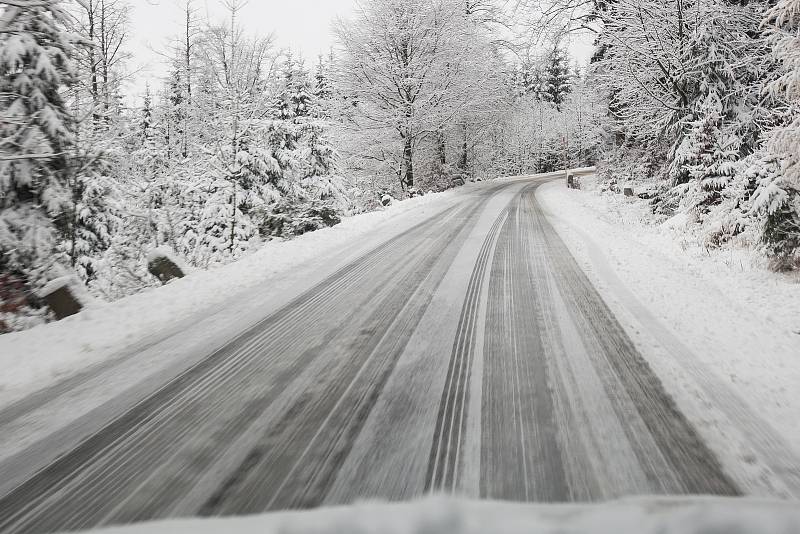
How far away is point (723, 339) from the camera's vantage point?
3352mm

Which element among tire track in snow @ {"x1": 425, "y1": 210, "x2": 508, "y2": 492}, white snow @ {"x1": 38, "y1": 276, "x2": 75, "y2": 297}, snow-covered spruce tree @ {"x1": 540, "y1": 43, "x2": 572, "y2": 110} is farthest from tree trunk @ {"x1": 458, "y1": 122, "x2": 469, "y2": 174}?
snow-covered spruce tree @ {"x1": 540, "y1": 43, "x2": 572, "y2": 110}

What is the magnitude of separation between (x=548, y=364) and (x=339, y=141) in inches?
760

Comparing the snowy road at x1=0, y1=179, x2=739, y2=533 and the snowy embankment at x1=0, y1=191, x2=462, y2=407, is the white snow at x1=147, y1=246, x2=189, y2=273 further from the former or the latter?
the snowy road at x1=0, y1=179, x2=739, y2=533

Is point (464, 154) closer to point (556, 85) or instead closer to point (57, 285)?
point (57, 285)

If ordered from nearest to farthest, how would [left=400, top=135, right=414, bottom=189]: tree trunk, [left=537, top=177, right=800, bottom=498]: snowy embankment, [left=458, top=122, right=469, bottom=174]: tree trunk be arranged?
[left=537, top=177, right=800, bottom=498]: snowy embankment, [left=400, top=135, right=414, bottom=189]: tree trunk, [left=458, top=122, right=469, bottom=174]: tree trunk

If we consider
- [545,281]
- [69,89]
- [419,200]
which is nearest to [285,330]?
[545,281]

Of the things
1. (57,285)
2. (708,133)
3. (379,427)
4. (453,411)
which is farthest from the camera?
(708,133)

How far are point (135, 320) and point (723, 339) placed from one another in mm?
5442

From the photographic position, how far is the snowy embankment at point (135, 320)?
327cm

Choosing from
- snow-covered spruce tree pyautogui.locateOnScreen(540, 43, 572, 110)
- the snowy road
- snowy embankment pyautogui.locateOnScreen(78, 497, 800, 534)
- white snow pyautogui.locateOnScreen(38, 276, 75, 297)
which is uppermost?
snow-covered spruce tree pyautogui.locateOnScreen(540, 43, 572, 110)

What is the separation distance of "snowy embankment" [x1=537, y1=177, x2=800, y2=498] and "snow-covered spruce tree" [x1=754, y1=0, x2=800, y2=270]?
387 millimetres

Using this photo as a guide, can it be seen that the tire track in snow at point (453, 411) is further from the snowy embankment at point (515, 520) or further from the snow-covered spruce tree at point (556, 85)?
the snow-covered spruce tree at point (556, 85)

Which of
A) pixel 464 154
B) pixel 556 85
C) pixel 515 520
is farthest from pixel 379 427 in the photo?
pixel 556 85

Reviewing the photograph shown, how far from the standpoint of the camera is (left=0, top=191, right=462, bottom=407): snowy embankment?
3.27m
